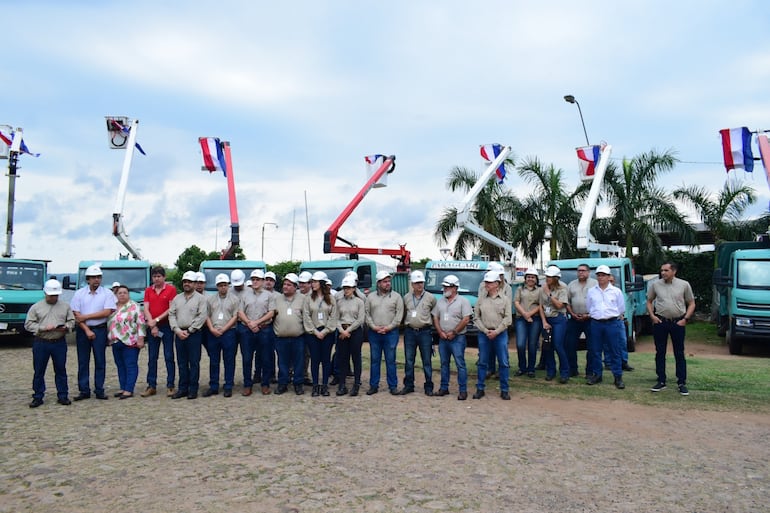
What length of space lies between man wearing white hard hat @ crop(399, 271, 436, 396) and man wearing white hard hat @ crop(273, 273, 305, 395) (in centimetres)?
149

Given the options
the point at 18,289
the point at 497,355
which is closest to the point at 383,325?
the point at 497,355

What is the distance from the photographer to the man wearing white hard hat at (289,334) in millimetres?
9203

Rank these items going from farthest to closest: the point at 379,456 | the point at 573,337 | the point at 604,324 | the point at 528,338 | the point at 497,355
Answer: the point at 528,338 → the point at 573,337 → the point at 604,324 → the point at 497,355 → the point at 379,456

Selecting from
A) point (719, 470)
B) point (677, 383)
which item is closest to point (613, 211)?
point (677, 383)

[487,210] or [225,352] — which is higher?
[487,210]

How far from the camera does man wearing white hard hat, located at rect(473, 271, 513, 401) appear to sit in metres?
9.02

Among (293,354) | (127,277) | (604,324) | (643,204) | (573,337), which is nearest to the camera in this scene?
(293,354)

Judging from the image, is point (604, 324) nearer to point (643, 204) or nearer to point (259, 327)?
point (259, 327)

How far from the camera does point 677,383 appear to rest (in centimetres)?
961

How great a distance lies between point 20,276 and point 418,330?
41.5 ft

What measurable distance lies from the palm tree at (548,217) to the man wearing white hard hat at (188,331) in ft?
60.3

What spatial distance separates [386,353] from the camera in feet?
30.6

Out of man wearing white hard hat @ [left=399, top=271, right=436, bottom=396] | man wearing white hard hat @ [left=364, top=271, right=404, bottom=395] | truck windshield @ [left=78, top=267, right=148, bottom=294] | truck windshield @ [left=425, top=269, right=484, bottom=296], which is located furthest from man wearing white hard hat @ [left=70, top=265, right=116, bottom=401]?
truck windshield @ [left=425, top=269, right=484, bottom=296]

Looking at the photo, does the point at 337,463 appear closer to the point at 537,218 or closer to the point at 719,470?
the point at 719,470
